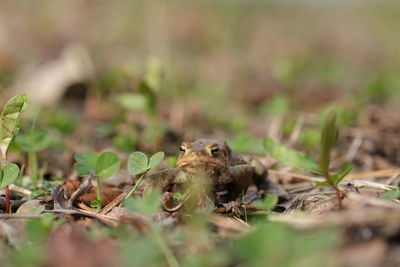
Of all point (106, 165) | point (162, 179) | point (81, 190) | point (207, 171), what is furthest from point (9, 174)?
point (207, 171)

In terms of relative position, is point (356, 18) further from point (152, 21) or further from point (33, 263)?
point (33, 263)

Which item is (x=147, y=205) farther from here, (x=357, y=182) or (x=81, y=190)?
(x=357, y=182)

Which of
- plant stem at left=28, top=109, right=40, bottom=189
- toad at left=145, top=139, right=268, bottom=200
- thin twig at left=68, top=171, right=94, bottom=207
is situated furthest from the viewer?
plant stem at left=28, top=109, right=40, bottom=189

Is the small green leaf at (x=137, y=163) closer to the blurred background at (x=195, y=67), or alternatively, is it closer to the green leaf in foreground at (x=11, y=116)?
the green leaf in foreground at (x=11, y=116)

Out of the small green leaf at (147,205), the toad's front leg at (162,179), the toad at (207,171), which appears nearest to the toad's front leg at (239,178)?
the toad at (207,171)

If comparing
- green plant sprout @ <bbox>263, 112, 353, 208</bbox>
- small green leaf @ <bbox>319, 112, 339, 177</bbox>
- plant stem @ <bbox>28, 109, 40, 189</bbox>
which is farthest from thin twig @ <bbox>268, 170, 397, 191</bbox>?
plant stem @ <bbox>28, 109, 40, 189</bbox>

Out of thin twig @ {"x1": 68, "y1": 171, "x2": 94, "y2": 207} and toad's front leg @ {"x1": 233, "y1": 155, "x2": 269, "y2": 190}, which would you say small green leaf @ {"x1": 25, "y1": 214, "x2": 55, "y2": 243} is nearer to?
thin twig @ {"x1": 68, "y1": 171, "x2": 94, "y2": 207}

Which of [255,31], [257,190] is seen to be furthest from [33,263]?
[255,31]
